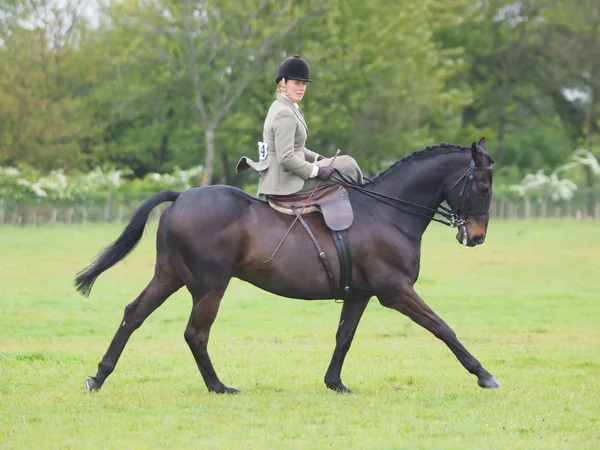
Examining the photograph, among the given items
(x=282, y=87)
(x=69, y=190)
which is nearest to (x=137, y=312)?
(x=282, y=87)

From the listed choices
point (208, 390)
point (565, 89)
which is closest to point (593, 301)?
point (208, 390)

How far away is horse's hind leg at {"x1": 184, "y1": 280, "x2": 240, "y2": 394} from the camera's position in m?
9.54

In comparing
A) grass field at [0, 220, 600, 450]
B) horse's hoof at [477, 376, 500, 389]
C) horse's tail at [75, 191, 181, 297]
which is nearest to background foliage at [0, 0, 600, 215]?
grass field at [0, 220, 600, 450]

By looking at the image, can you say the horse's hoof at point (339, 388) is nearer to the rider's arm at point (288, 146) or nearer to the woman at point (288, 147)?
the woman at point (288, 147)

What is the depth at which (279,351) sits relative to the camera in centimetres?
1302

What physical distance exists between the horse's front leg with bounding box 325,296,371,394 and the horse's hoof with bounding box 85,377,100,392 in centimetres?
209

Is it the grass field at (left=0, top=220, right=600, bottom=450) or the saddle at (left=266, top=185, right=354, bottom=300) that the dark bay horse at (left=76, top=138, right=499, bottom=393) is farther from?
the grass field at (left=0, top=220, right=600, bottom=450)

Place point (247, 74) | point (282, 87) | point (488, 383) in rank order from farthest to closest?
point (247, 74) < point (282, 87) < point (488, 383)

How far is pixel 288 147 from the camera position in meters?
9.71

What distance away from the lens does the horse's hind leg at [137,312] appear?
31.6 feet

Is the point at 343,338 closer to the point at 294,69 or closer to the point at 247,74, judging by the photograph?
the point at 294,69

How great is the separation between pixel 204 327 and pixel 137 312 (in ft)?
2.07

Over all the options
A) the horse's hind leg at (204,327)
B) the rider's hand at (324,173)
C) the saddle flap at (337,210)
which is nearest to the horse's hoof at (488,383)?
the saddle flap at (337,210)

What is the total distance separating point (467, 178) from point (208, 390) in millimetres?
3063
